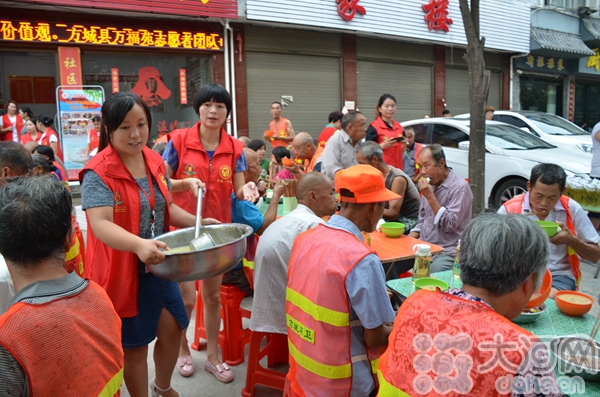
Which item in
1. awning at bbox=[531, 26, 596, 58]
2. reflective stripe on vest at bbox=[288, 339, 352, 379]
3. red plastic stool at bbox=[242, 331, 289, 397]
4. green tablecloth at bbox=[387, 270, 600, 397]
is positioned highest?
awning at bbox=[531, 26, 596, 58]

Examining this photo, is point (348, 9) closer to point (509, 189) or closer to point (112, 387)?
point (509, 189)

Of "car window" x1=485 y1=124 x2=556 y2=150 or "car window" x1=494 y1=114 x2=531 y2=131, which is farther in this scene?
"car window" x1=494 y1=114 x2=531 y2=131

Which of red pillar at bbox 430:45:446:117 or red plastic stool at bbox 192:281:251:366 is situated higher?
red pillar at bbox 430:45:446:117

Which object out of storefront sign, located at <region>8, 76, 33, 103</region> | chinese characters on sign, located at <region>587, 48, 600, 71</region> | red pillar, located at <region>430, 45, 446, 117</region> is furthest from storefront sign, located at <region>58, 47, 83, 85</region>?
chinese characters on sign, located at <region>587, 48, 600, 71</region>

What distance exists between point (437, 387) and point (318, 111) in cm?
1043

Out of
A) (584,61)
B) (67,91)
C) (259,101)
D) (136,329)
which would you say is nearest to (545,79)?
(584,61)

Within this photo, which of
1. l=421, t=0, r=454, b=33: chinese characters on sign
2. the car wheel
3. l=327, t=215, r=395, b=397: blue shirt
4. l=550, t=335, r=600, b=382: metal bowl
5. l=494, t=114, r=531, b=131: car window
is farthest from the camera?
l=421, t=0, r=454, b=33: chinese characters on sign

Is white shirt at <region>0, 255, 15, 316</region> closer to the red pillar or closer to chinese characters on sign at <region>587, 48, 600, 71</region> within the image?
the red pillar

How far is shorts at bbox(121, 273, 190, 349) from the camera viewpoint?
7.25ft

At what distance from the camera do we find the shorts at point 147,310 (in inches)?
87.0

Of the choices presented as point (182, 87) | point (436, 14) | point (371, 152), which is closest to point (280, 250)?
point (371, 152)

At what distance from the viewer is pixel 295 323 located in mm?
2090

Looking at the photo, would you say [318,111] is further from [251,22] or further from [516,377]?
[516,377]

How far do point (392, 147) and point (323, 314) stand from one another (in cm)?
430
